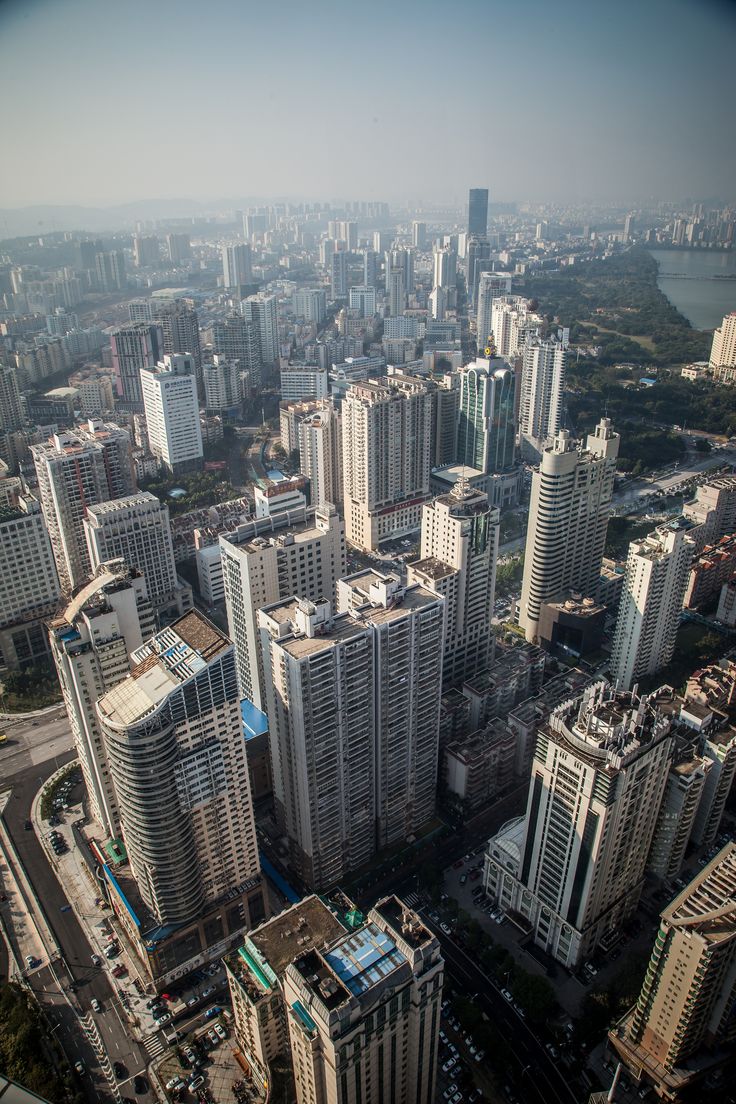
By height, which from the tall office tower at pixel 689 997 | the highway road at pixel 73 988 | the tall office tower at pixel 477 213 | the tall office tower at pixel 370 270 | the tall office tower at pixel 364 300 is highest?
the tall office tower at pixel 477 213

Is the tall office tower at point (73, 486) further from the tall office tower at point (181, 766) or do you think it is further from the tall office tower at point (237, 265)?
the tall office tower at point (237, 265)

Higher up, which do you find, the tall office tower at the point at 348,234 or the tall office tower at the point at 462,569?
the tall office tower at the point at 348,234

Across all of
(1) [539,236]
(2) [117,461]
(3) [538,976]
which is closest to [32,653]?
(2) [117,461]

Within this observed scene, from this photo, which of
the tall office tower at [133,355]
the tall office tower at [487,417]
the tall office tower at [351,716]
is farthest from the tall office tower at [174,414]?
the tall office tower at [351,716]

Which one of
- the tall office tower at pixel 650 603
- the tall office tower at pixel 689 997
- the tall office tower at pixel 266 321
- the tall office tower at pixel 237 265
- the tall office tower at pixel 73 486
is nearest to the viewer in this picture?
the tall office tower at pixel 689 997

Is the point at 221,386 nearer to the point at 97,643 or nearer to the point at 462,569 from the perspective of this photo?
the point at 462,569
